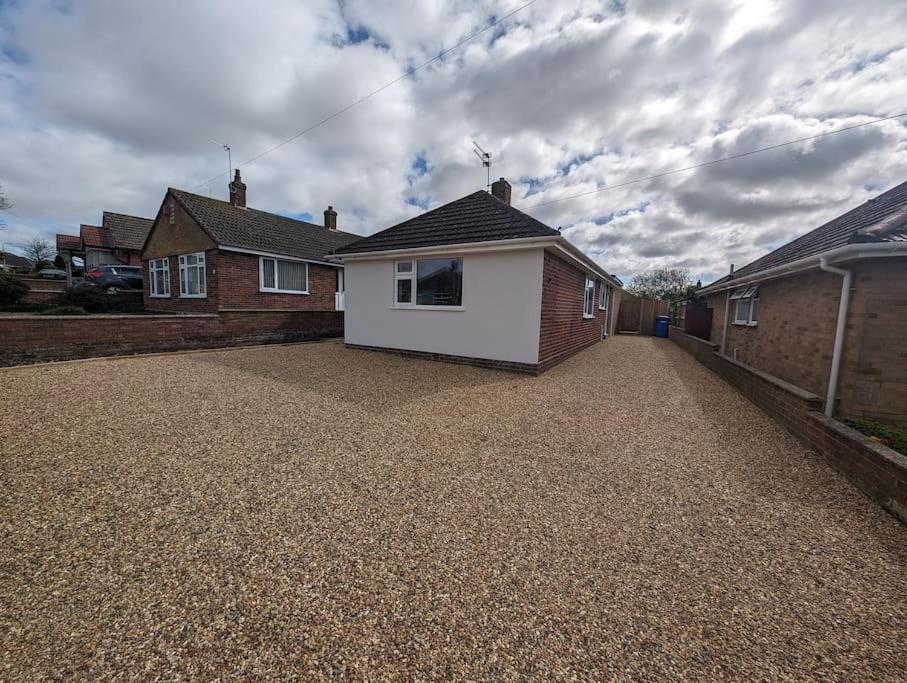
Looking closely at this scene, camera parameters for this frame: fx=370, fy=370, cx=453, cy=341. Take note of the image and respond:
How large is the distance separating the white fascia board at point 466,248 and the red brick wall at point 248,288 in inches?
224

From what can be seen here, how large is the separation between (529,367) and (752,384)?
154 inches

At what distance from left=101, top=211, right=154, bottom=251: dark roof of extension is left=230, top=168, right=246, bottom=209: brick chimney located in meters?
12.9

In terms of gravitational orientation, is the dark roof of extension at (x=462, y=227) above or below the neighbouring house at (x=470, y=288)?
above

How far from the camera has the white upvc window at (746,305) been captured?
9.38 m

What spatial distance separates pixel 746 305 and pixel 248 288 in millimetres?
16243

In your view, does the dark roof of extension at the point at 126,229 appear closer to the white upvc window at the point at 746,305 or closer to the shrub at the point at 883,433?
the white upvc window at the point at 746,305

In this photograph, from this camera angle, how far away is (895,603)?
2096mm

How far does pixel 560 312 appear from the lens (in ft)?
30.9

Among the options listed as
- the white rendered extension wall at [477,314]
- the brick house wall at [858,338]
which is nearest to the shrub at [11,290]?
the white rendered extension wall at [477,314]

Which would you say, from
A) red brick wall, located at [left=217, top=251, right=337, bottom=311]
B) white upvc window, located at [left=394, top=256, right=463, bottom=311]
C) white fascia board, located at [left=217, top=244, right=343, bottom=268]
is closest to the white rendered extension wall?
white upvc window, located at [left=394, top=256, right=463, bottom=311]

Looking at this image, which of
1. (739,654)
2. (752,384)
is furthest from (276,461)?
(752,384)

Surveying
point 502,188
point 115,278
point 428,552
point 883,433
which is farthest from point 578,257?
point 115,278

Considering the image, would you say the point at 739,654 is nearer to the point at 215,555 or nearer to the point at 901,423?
the point at 215,555

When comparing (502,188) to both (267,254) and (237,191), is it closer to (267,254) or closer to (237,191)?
(267,254)
